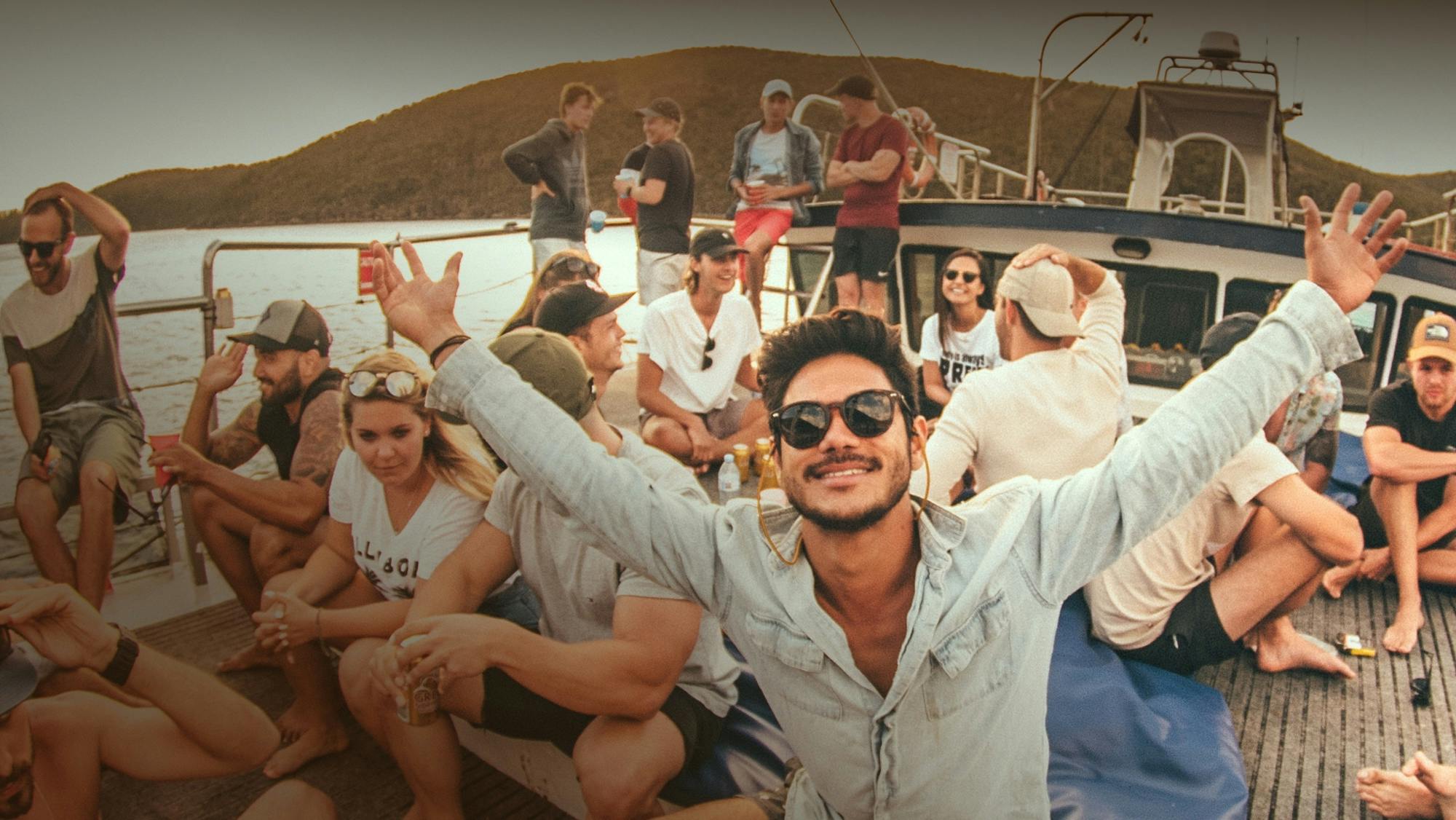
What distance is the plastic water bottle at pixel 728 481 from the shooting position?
3.55 m

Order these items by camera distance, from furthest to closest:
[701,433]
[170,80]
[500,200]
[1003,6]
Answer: [1003,6] < [500,200] < [701,433] < [170,80]

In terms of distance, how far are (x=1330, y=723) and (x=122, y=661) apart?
8.94 ft

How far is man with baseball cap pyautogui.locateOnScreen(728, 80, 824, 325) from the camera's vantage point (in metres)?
5.04

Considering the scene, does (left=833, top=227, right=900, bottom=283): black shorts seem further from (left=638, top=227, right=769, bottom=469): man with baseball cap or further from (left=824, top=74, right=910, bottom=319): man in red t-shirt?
(left=638, top=227, right=769, bottom=469): man with baseball cap

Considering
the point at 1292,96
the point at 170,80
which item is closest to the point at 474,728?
the point at 170,80

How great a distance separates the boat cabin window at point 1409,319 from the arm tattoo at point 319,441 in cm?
472

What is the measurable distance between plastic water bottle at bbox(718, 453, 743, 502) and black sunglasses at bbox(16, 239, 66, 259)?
231cm

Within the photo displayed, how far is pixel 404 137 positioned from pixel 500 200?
619 millimetres

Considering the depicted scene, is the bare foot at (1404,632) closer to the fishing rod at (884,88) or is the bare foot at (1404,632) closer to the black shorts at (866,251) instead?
the black shorts at (866,251)

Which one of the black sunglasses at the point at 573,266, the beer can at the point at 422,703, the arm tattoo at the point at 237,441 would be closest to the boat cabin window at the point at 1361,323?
the black sunglasses at the point at 573,266

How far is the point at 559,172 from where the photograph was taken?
4285mm

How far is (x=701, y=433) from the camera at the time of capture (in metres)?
3.79

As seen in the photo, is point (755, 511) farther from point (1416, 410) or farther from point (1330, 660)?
point (1416, 410)

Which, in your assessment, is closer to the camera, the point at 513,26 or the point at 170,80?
the point at 170,80
